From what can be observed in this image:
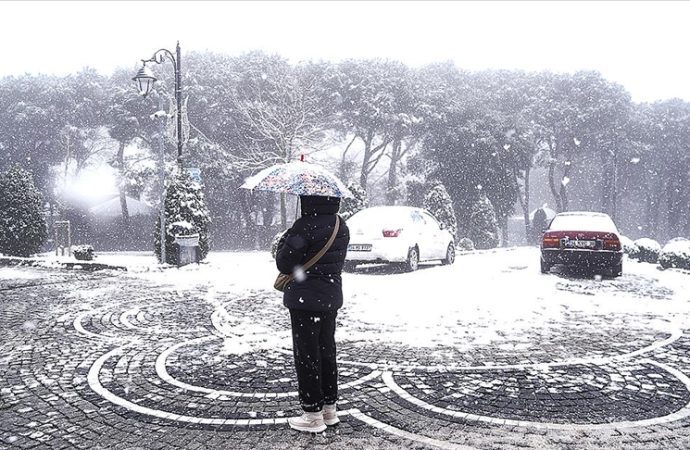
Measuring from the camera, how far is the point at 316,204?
397cm

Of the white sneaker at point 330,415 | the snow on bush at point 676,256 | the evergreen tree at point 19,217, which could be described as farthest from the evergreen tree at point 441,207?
the white sneaker at point 330,415

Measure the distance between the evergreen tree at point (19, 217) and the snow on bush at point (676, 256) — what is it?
19774 millimetres

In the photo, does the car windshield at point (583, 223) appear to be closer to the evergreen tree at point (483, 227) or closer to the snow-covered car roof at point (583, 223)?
the snow-covered car roof at point (583, 223)

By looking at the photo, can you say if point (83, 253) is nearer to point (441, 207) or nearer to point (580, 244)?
point (580, 244)

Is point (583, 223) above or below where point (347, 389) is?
above

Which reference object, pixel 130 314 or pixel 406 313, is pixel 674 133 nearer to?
pixel 406 313

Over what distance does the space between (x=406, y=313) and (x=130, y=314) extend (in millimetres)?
4225

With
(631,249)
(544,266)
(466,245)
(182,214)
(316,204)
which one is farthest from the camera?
(466,245)

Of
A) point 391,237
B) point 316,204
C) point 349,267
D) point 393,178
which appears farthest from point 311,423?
point 393,178

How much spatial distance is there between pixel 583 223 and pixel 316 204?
11093mm

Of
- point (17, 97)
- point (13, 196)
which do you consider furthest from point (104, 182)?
point (13, 196)

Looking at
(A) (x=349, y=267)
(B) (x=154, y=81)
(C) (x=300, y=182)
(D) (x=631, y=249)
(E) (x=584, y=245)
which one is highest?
(B) (x=154, y=81)

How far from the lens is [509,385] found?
4.91 metres

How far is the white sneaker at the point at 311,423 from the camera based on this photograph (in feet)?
12.6
